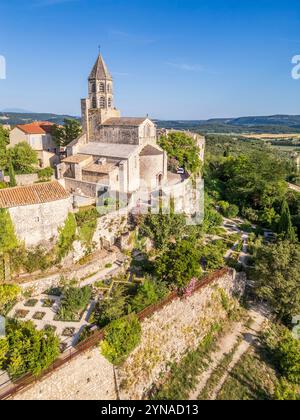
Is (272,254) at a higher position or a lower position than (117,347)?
higher

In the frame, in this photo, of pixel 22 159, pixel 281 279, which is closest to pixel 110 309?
pixel 281 279

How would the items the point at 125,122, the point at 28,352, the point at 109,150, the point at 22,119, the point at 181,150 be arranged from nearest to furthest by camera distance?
the point at 28,352 < the point at 109,150 < the point at 125,122 < the point at 181,150 < the point at 22,119

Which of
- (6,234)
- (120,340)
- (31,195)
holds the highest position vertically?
(31,195)

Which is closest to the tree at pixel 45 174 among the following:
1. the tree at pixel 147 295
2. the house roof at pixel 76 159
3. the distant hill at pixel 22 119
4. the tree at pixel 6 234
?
the house roof at pixel 76 159

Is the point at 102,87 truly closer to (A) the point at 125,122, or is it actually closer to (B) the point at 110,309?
(A) the point at 125,122

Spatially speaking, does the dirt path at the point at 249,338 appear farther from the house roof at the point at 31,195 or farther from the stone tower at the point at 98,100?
the stone tower at the point at 98,100

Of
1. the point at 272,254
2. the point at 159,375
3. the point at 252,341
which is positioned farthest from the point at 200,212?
the point at 159,375
